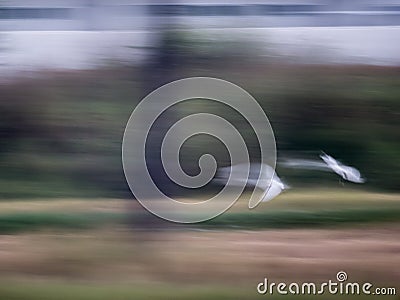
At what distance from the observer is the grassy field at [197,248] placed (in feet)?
Result: 11.8

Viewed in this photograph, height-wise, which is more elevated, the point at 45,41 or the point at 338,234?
the point at 45,41

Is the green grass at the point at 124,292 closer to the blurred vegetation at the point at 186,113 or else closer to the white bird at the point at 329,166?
the blurred vegetation at the point at 186,113

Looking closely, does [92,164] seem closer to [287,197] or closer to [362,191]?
[287,197]

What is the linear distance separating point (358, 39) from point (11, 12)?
5.20 ft

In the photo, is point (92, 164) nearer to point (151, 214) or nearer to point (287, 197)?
point (151, 214)

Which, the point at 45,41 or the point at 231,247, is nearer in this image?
the point at 231,247

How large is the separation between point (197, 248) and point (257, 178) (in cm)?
41

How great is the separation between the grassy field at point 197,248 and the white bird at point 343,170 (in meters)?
0.06

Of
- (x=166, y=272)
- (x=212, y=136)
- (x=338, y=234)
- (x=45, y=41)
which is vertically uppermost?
(x=45, y=41)

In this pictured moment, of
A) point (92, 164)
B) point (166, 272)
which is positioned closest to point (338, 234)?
point (166, 272)

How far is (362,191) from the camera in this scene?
388 centimetres
